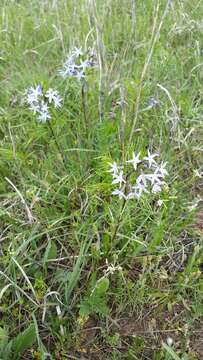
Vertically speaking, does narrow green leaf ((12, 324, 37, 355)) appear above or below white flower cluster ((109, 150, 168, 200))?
below

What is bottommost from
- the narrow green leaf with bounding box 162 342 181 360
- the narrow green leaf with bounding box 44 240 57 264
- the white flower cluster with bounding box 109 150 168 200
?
the narrow green leaf with bounding box 162 342 181 360

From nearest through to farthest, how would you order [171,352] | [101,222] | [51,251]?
[171,352]
[51,251]
[101,222]

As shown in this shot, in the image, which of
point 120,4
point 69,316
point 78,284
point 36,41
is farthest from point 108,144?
point 120,4

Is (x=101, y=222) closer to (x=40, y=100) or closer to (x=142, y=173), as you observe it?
(x=142, y=173)

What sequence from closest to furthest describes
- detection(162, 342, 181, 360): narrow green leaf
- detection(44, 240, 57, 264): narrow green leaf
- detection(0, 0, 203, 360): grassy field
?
→ 1. detection(162, 342, 181, 360): narrow green leaf
2. detection(0, 0, 203, 360): grassy field
3. detection(44, 240, 57, 264): narrow green leaf

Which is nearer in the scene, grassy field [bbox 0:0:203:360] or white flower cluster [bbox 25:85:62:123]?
grassy field [bbox 0:0:203:360]

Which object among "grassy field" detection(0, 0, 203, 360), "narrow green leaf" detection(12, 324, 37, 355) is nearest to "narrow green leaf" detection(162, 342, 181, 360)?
"grassy field" detection(0, 0, 203, 360)

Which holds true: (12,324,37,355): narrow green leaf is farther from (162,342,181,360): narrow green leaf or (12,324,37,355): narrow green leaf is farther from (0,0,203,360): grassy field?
(162,342,181,360): narrow green leaf

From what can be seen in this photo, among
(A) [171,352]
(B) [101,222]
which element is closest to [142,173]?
(B) [101,222]

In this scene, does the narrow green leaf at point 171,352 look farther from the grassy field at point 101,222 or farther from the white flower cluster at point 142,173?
the white flower cluster at point 142,173

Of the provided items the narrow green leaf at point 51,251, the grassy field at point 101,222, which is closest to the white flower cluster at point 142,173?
the grassy field at point 101,222
